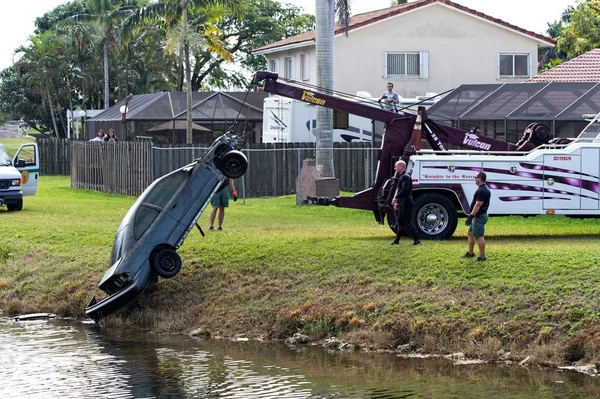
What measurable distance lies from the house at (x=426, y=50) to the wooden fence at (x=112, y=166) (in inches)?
436

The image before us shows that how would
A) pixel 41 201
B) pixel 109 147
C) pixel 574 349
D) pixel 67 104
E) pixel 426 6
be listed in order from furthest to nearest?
pixel 67 104 < pixel 426 6 < pixel 109 147 < pixel 41 201 < pixel 574 349

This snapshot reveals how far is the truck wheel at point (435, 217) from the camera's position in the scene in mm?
20156

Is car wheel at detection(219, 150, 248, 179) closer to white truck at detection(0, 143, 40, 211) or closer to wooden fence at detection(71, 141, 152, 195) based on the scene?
white truck at detection(0, 143, 40, 211)

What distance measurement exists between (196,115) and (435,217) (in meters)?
28.9

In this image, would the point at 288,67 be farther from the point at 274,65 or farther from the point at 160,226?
the point at 160,226

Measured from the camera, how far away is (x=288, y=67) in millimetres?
50906

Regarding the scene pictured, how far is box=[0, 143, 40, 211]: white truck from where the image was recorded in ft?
94.8

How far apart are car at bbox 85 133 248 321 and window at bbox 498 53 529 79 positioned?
30.8 metres

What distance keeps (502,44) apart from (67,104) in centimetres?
3276

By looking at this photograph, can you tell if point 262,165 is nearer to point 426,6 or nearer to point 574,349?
point 426,6

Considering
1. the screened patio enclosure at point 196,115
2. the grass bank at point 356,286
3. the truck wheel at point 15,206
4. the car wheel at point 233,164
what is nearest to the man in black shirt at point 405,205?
the grass bank at point 356,286

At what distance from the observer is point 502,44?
48.1m

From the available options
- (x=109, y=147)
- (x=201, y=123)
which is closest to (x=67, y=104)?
(x=201, y=123)

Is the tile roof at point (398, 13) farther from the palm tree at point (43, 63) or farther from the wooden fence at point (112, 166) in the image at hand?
the palm tree at point (43, 63)
